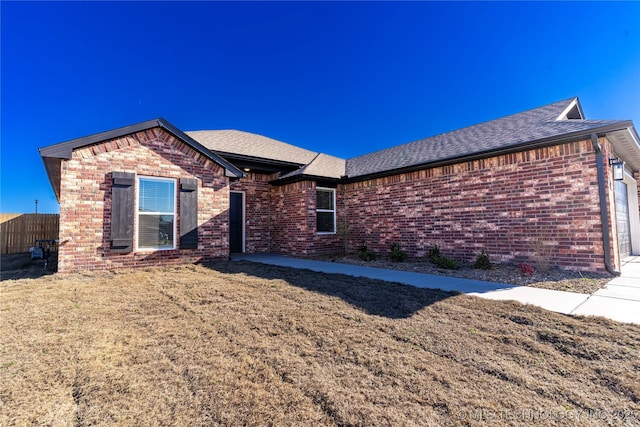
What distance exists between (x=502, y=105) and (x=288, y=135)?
11.5m

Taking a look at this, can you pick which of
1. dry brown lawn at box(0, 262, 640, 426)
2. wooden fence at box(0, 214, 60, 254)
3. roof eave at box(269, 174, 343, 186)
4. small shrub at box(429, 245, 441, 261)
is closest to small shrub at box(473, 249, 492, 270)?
small shrub at box(429, 245, 441, 261)

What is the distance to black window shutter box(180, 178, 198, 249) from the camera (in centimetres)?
750

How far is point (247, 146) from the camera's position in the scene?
38.4 ft

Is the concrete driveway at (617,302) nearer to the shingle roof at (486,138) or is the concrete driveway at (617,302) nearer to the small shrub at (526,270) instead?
the small shrub at (526,270)

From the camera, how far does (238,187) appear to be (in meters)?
10.6

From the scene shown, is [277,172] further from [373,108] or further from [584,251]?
[584,251]

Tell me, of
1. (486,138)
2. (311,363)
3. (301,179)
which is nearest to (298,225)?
(301,179)

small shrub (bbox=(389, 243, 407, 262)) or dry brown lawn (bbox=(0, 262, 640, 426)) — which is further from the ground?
small shrub (bbox=(389, 243, 407, 262))

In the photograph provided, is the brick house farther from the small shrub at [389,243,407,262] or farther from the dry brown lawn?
the dry brown lawn

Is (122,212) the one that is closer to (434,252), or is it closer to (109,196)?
(109,196)

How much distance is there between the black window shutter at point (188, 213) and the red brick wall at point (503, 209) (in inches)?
228

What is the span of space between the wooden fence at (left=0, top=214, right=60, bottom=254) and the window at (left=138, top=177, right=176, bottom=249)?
1041 centimetres

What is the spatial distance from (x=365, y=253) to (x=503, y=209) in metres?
4.01

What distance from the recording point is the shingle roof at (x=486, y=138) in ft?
21.5
